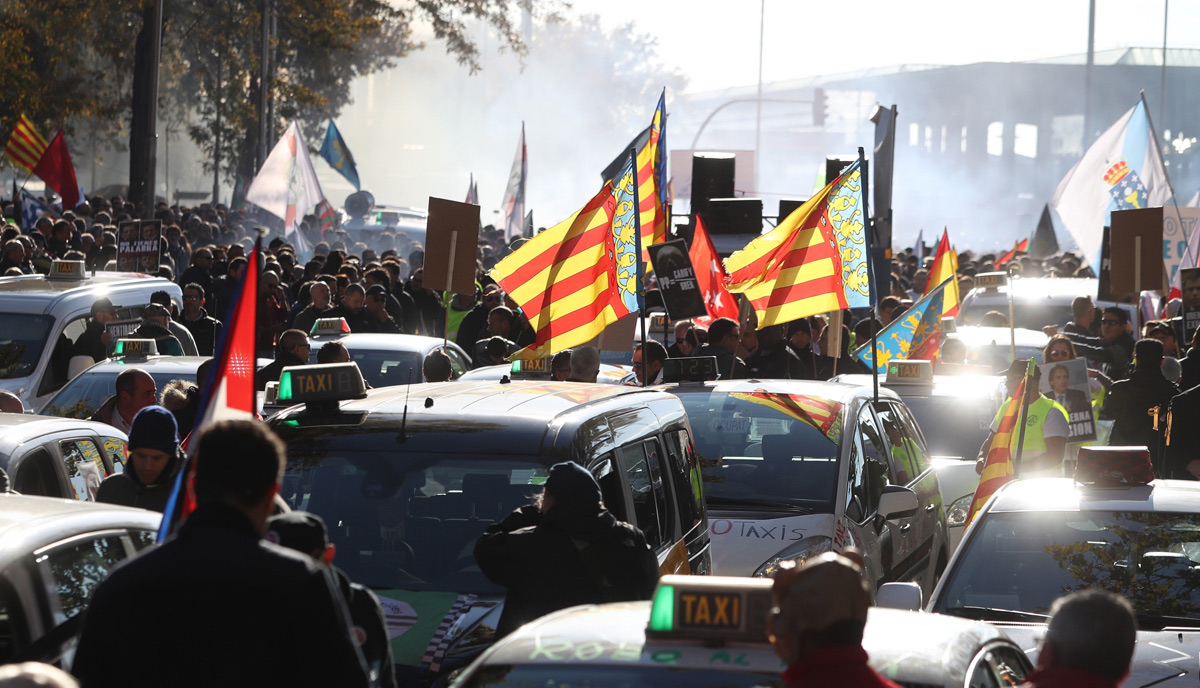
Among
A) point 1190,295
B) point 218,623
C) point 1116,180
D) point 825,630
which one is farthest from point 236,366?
point 1116,180

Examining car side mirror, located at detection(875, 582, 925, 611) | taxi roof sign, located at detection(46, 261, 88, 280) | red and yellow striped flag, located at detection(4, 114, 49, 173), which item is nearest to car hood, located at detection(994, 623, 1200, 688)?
car side mirror, located at detection(875, 582, 925, 611)

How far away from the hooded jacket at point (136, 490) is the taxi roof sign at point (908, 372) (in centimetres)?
652

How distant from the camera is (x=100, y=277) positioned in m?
13.5

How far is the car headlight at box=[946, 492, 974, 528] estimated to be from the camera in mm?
10281

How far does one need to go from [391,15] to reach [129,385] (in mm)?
25950

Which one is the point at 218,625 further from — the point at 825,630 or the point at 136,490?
the point at 136,490

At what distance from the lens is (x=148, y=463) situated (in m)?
6.02

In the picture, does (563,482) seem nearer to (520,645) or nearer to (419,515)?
(419,515)

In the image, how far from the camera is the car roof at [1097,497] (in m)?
6.02

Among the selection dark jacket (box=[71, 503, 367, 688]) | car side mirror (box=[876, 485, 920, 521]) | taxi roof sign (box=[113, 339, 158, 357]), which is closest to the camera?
dark jacket (box=[71, 503, 367, 688])

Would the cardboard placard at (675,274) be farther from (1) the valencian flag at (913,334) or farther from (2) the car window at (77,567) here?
(2) the car window at (77,567)

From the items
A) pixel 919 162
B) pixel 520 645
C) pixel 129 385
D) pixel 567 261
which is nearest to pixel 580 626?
pixel 520 645

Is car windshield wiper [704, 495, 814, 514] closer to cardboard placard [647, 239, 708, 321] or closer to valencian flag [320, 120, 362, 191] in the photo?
cardboard placard [647, 239, 708, 321]

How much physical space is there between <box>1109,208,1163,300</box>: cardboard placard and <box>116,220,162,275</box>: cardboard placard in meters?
9.61
